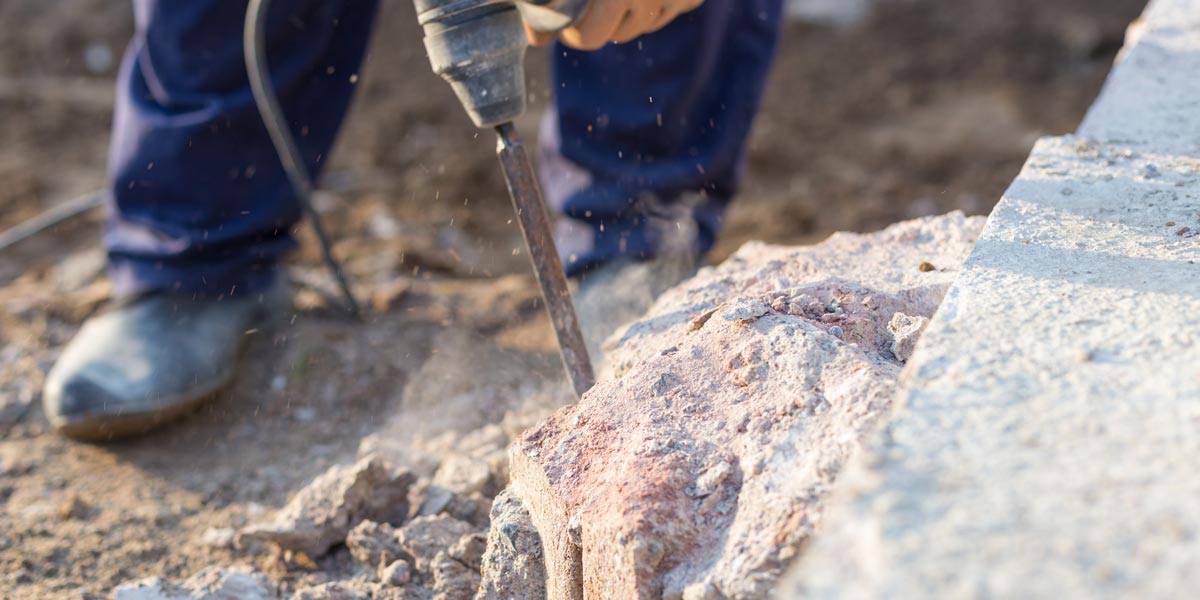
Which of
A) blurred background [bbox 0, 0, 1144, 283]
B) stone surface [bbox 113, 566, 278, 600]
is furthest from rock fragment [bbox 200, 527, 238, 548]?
blurred background [bbox 0, 0, 1144, 283]

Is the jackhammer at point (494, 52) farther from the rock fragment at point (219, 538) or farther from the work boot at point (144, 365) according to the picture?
the work boot at point (144, 365)

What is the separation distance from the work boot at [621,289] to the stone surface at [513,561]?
2.01ft

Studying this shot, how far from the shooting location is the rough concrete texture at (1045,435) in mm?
596

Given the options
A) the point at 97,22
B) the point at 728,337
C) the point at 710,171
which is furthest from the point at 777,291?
the point at 97,22

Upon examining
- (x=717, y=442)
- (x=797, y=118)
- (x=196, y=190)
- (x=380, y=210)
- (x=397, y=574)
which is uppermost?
(x=717, y=442)

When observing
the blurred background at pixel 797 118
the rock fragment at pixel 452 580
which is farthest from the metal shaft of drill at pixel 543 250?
the blurred background at pixel 797 118

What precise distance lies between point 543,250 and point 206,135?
2.98ft

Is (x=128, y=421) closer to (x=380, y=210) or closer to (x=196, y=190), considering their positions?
(x=196, y=190)

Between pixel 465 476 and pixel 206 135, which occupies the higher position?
pixel 206 135

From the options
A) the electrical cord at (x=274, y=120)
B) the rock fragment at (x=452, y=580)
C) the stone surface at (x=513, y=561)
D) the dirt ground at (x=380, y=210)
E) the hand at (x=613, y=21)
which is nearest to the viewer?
the stone surface at (x=513, y=561)

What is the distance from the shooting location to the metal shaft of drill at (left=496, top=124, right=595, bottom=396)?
125 centimetres

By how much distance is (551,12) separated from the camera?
3.79 ft

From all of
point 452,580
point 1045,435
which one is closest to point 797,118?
point 452,580

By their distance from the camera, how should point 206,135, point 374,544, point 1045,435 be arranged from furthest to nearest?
point 206,135 → point 374,544 → point 1045,435
